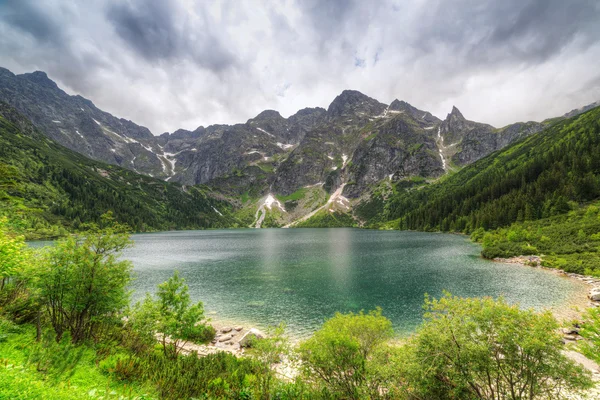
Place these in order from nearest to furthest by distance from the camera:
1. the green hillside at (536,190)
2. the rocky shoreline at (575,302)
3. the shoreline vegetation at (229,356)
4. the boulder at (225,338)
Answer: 1. the shoreline vegetation at (229,356)
2. the rocky shoreline at (575,302)
3. the boulder at (225,338)
4. the green hillside at (536,190)

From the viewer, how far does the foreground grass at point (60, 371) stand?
9894 mm

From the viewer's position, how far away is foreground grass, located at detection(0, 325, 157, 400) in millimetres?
9894

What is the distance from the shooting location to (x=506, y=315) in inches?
508

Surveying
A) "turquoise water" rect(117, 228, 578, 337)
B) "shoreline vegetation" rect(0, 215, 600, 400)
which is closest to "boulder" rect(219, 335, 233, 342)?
"turquoise water" rect(117, 228, 578, 337)

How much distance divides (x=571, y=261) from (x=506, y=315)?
61.9 m

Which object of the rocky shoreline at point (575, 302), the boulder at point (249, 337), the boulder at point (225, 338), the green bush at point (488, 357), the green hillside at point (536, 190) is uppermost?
the green hillside at point (536, 190)

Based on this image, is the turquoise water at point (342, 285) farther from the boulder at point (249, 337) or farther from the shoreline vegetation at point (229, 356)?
the shoreline vegetation at point (229, 356)

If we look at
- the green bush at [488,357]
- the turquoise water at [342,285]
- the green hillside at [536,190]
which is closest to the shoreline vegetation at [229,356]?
the green bush at [488,357]

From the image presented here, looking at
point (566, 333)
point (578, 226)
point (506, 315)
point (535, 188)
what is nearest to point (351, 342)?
point (506, 315)

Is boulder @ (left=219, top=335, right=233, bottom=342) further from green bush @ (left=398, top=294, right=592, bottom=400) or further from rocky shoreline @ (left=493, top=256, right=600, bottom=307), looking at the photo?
rocky shoreline @ (left=493, top=256, right=600, bottom=307)

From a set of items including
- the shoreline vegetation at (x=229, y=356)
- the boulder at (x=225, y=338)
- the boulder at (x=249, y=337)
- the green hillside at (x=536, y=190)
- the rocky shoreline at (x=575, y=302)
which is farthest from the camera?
the green hillside at (x=536, y=190)

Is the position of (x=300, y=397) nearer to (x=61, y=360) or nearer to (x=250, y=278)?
(x=61, y=360)

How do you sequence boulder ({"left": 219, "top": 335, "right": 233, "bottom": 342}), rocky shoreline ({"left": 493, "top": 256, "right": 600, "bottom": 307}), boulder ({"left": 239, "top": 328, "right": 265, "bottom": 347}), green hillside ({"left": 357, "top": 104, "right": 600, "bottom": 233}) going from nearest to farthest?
boulder ({"left": 239, "top": 328, "right": 265, "bottom": 347}), boulder ({"left": 219, "top": 335, "right": 233, "bottom": 342}), rocky shoreline ({"left": 493, "top": 256, "right": 600, "bottom": 307}), green hillside ({"left": 357, "top": 104, "right": 600, "bottom": 233})

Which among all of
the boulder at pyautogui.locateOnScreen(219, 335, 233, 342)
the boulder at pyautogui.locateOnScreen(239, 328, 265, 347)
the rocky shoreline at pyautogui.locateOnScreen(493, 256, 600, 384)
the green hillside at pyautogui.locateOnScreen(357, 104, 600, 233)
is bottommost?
the boulder at pyautogui.locateOnScreen(219, 335, 233, 342)
